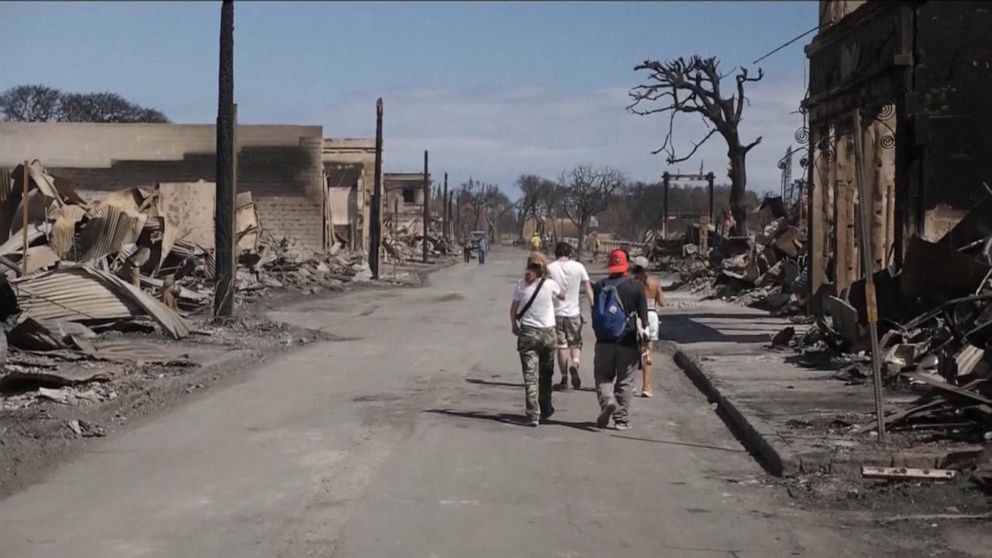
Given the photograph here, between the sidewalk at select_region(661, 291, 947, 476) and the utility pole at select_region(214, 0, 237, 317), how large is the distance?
8139 mm

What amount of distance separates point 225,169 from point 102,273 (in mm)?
4105

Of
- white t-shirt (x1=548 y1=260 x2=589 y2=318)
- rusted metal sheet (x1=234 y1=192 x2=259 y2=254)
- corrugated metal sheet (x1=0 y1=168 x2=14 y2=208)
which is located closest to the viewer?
white t-shirt (x1=548 y1=260 x2=589 y2=318)

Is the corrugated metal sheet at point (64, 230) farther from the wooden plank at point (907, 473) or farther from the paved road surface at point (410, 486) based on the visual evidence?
the wooden plank at point (907, 473)

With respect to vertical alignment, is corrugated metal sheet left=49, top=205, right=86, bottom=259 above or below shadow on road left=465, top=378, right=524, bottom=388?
above

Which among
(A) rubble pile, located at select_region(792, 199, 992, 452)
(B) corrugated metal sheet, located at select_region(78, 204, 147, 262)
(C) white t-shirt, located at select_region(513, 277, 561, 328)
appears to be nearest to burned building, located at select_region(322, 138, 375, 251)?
(B) corrugated metal sheet, located at select_region(78, 204, 147, 262)

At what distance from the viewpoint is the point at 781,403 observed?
13.1m

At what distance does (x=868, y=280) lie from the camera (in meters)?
9.95

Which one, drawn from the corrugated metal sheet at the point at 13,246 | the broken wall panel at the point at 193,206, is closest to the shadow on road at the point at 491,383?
the corrugated metal sheet at the point at 13,246

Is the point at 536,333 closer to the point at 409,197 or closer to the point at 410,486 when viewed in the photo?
the point at 410,486

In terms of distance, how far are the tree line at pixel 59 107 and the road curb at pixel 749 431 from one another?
62.4 meters

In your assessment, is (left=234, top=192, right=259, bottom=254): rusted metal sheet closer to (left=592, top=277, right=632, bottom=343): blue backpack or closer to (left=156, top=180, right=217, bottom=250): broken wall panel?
(left=156, top=180, right=217, bottom=250): broken wall panel

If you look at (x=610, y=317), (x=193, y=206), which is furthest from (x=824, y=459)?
(x=193, y=206)

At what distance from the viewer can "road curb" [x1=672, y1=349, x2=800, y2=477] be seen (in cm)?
973

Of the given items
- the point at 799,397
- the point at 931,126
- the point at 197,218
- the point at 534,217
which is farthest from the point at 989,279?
the point at 534,217
